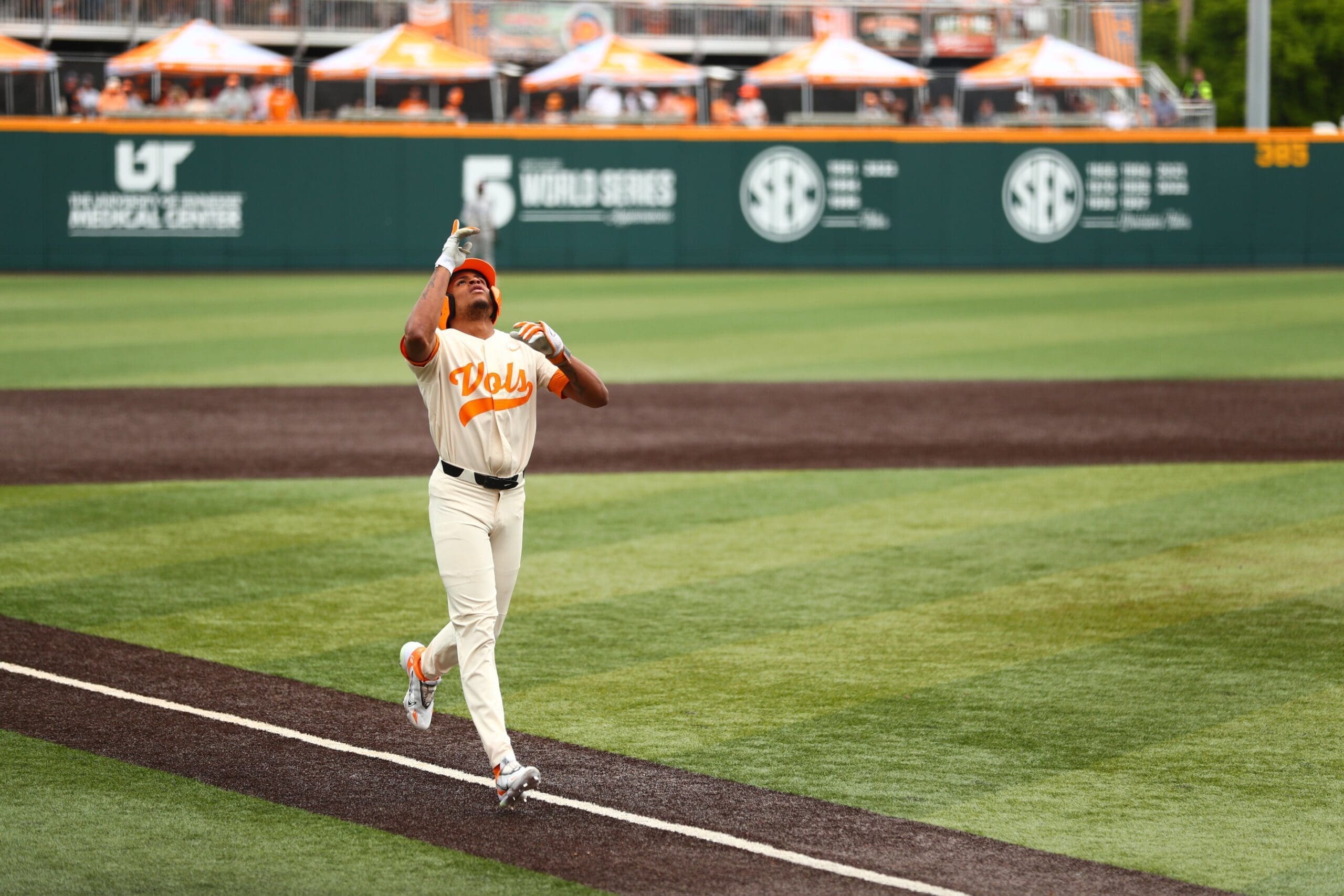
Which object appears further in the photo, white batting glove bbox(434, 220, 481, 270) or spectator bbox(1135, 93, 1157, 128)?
spectator bbox(1135, 93, 1157, 128)

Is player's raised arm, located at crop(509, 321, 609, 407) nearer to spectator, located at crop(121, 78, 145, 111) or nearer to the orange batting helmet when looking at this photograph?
the orange batting helmet

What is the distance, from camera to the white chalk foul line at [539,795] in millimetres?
5230

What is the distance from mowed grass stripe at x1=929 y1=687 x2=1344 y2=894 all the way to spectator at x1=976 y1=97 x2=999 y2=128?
2822 cm

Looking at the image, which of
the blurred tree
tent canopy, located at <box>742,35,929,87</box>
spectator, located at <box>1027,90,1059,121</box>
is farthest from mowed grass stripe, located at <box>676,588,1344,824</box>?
the blurred tree

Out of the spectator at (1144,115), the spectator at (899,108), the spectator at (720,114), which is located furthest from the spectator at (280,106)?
the spectator at (1144,115)

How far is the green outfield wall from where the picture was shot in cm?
2902

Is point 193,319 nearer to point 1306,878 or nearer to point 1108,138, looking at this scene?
point 1108,138

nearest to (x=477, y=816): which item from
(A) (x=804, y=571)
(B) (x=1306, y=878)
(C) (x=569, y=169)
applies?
(B) (x=1306, y=878)

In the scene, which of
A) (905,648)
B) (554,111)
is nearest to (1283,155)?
(554,111)

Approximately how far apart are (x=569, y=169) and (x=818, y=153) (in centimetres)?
471

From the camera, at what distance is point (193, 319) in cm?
2288

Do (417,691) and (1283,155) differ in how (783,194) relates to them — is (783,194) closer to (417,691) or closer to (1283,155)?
(1283,155)

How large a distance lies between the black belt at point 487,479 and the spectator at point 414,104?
85.6ft

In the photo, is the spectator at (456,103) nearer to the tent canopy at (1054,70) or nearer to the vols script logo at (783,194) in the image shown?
the vols script logo at (783,194)
